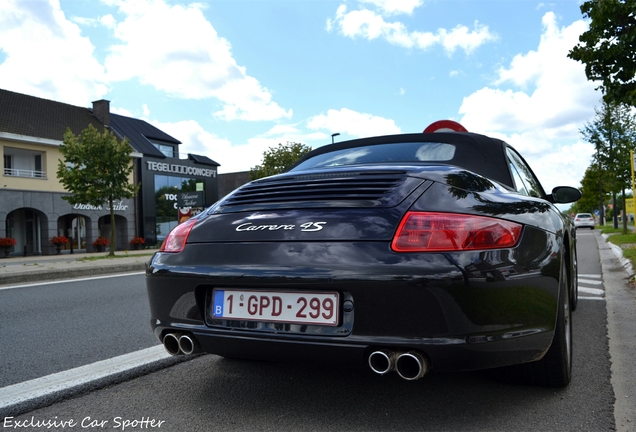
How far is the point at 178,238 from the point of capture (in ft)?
8.83

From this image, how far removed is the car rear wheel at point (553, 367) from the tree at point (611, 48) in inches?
237

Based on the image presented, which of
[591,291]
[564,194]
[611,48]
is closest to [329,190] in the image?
[564,194]

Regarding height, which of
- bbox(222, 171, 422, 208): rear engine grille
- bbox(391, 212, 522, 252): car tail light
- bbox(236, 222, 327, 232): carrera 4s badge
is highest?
bbox(222, 171, 422, 208): rear engine grille

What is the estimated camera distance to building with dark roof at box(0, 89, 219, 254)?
29.3 metres

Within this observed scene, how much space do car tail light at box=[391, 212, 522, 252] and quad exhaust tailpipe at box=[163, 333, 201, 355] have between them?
3.40 feet

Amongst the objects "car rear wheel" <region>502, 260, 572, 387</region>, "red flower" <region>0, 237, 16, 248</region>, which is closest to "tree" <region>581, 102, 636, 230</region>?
"car rear wheel" <region>502, 260, 572, 387</region>

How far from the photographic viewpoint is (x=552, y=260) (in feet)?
8.45

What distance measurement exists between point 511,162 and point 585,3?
6025mm

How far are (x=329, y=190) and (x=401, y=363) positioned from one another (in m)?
0.84

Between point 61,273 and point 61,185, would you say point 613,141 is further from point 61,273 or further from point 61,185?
point 61,185

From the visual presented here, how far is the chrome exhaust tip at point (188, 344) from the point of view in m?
2.47

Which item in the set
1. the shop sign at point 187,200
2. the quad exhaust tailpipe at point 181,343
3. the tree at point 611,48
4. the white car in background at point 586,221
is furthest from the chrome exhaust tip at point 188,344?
the white car in background at point 586,221

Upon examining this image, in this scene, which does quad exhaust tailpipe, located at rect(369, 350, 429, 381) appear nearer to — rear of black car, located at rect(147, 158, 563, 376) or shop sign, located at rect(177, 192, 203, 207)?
rear of black car, located at rect(147, 158, 563, 376)

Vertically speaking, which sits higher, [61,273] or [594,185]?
[594,185]
